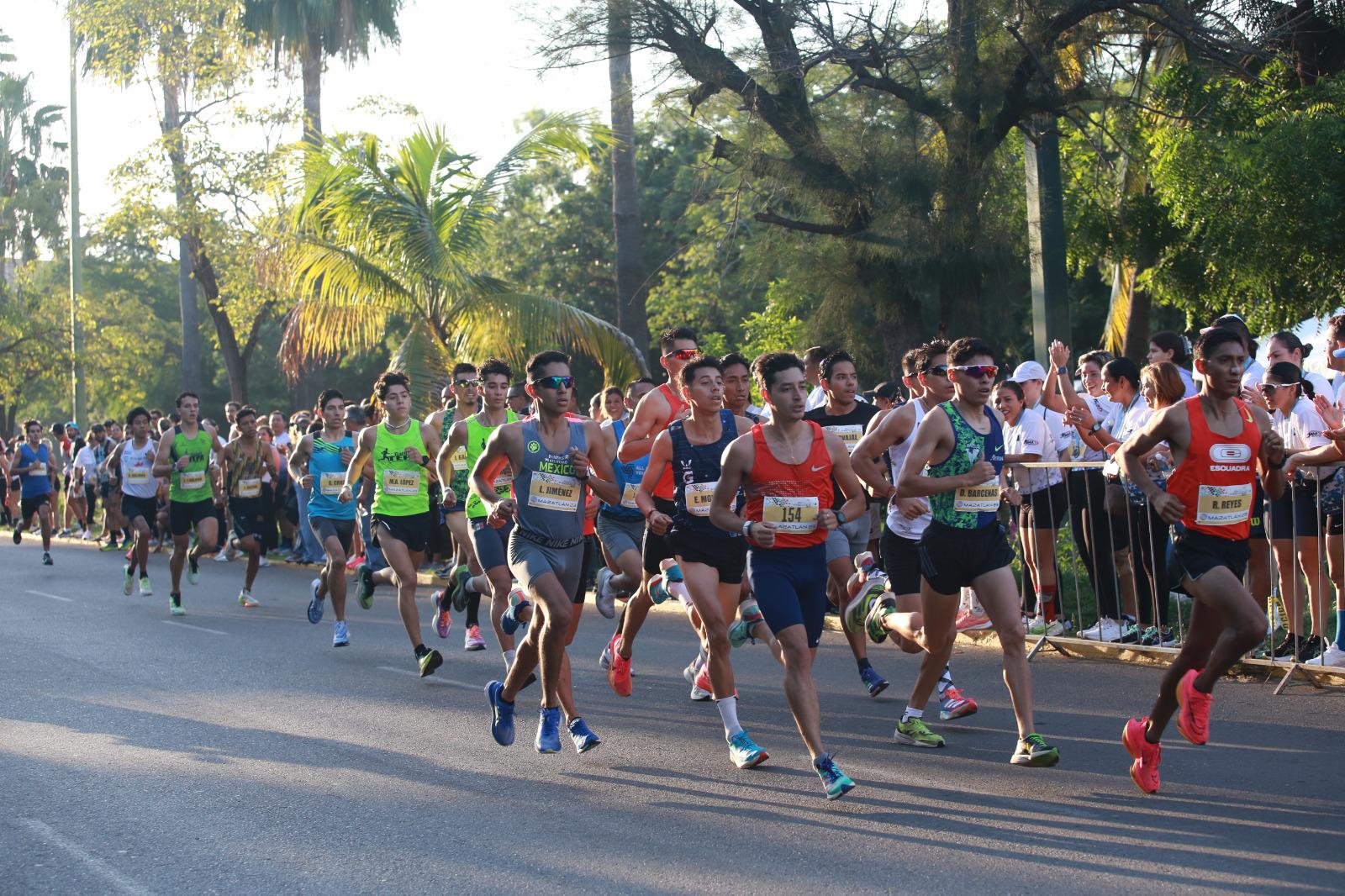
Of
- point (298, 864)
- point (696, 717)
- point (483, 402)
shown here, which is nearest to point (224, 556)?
point (483, 402)

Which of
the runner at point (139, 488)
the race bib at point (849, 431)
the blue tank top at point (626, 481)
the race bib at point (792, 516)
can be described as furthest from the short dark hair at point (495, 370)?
the runner at point (139, 488)

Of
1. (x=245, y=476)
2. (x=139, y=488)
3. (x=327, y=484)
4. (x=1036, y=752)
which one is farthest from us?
(x=139, y=488)

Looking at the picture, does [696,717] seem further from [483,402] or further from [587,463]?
[483,402]

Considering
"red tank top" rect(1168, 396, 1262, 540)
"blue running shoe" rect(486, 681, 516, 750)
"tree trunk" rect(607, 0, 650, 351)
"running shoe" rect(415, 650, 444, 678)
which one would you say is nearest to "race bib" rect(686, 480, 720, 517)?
"blue running shoe" rect(486, 681, 516, 750)

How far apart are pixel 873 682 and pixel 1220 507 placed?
123 inches

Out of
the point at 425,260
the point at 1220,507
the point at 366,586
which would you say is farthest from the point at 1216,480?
the point at 425,260

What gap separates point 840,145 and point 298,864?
10.5 meters

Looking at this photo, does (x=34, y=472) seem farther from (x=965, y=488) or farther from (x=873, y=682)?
(x=965, y=488)

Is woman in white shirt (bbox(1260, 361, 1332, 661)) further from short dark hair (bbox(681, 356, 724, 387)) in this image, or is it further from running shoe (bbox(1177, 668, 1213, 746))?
short dark hair (bbox(681, 356, 724, 387))

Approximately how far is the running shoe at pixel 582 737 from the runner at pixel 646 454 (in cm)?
136

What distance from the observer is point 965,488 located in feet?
23.0

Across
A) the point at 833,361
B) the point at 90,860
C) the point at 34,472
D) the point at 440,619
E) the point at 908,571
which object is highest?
the point at 833,361

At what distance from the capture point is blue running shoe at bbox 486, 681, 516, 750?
7.55 m

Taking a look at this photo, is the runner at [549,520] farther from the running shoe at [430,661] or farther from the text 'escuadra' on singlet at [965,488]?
the running shoe at [430,661]
